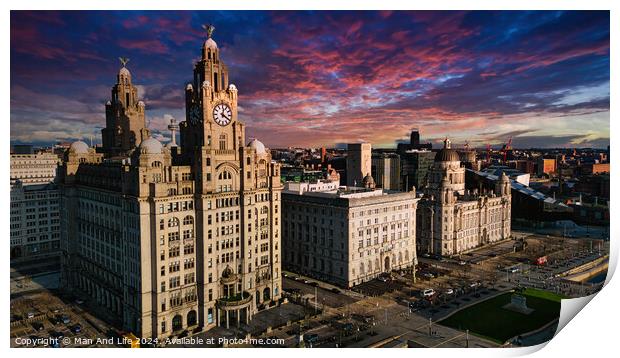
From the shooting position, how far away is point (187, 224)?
2483 inches

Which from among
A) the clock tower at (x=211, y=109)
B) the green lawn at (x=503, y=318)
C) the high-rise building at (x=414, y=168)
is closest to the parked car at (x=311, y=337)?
the green lawn at (x=503, y=318)

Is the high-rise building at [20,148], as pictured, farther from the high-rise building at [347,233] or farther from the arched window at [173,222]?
the high-rise building at [347,233]

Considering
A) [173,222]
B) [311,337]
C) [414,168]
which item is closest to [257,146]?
[173,222]

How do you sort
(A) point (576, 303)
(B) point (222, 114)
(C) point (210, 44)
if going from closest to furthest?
(A) point (576, 303), (C) point (210, 44), (B) point (222, 114)

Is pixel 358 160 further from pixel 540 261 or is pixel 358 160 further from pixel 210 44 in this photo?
pixel 210 44

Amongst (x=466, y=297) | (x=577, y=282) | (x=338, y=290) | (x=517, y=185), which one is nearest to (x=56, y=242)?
(x=338, y=290)

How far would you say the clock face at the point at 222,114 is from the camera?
66.7m

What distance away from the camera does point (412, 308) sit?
6981 cm

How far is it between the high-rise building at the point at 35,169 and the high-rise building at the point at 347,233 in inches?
2104

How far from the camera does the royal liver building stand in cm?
6022

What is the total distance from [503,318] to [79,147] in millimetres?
68938
